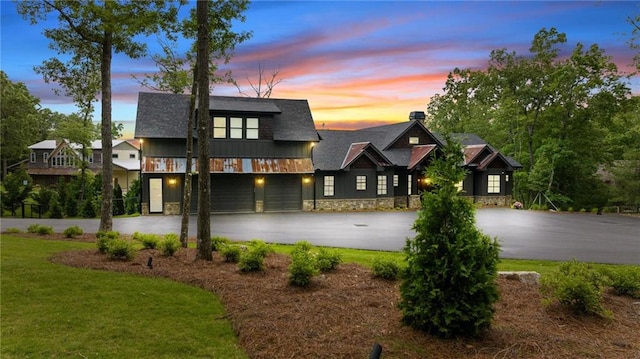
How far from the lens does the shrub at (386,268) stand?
7279 mm

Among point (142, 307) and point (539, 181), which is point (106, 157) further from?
point (539, 181)

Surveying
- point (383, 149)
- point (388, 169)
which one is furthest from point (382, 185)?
point (383, 149)

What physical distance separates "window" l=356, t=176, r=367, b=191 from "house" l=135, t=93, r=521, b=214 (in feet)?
0.14

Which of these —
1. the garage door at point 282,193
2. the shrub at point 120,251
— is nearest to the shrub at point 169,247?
the shrub at point 120,251

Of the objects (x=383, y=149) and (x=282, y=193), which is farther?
(x=383, y=149)

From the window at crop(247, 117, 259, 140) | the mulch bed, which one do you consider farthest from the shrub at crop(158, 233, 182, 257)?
the window at crop(247, 117, 259, 140)

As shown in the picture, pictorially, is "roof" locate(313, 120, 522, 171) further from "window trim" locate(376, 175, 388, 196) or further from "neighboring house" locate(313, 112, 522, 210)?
"window trim" locate(376, 175, 388, 196)

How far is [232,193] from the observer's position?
25.8 meters

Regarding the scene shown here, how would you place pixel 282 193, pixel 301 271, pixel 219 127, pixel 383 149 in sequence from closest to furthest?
pixel 301 271
pixel 219 127
pixel 282 193
pixel 383 149

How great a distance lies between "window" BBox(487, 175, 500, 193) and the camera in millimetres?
32188

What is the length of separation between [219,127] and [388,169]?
1268 centimetres

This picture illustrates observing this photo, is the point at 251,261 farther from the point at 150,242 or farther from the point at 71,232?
the point at 71,232

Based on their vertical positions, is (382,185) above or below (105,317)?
above

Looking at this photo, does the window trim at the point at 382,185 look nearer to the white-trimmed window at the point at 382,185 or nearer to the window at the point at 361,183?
the white-trimmed window at the point at 382,185
